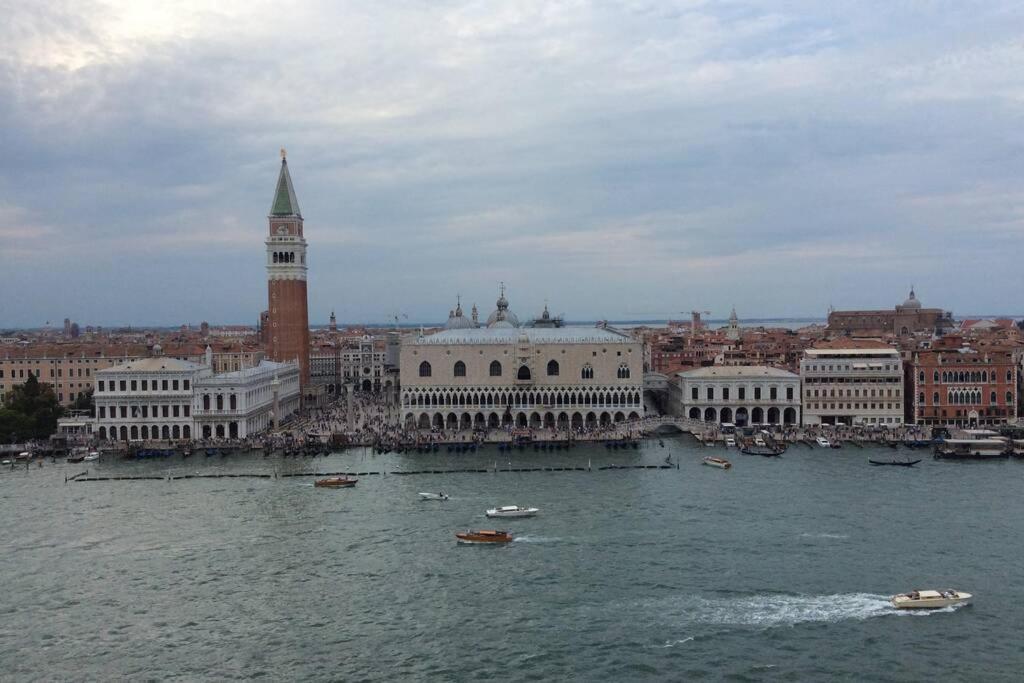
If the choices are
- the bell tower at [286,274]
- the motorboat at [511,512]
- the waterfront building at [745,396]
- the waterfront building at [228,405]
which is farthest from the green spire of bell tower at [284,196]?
the motorboat at [511,512]

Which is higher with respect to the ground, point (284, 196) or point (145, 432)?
point (284, 196)

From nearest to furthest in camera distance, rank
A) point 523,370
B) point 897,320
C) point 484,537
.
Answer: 1. point 484,537
2. point 523,370
3. point 897,320

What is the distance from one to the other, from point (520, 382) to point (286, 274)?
16.0 m

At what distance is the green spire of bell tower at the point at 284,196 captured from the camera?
178ft

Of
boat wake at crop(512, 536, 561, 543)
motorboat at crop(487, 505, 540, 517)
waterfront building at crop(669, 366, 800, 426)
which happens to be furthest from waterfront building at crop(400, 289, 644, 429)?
boat wake at crop(512, 536, 561, 543)

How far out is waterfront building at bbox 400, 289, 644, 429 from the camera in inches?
1853

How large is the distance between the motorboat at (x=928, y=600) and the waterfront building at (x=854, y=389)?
2614cm

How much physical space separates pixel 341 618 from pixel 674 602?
6.83 metres

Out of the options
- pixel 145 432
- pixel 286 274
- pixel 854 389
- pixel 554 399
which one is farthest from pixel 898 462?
pixel 286 274

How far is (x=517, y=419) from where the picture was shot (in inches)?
1857

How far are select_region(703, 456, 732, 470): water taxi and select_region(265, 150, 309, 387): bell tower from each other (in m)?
28.0

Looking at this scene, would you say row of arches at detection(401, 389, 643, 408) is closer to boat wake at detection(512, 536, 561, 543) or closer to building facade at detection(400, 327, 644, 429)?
building facade at detection(400, 327, 644, 429)

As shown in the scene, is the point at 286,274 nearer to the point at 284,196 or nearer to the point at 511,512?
the point at 284,196

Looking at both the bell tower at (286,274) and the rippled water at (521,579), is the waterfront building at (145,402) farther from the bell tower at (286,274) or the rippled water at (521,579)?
the bell tower at (286,274)
